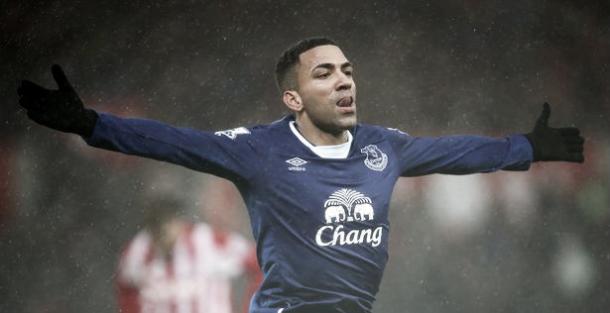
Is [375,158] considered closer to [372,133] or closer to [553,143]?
[372,133]

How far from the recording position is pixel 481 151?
9.46 ft

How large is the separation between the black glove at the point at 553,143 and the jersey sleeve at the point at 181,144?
3.75 ft

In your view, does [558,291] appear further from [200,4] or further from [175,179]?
[200,4]

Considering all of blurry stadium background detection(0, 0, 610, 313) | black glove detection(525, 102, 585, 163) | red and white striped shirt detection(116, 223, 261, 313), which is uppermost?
black glove detection(525, 102, 585, 163)

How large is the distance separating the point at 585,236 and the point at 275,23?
2.43m

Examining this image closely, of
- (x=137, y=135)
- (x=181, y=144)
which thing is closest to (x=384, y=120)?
(x=181, y=144)

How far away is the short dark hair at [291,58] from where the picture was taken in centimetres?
279

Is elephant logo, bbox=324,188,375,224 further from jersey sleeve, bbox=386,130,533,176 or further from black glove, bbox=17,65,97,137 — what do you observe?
black glove, bbox=17,65,97,137

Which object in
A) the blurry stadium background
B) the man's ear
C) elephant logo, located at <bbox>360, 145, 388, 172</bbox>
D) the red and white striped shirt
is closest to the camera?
elephant logo, located at <bbox>360, 145, 388, 172</bbox>

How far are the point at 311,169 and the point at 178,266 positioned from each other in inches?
97.4

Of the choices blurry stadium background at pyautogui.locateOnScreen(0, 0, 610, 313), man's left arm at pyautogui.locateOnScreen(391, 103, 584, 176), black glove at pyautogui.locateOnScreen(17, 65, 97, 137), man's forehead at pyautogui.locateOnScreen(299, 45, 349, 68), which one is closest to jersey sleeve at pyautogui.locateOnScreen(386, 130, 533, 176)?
man's left arm at pyautogui.locateOnScreen(391, 103, 584, 176)

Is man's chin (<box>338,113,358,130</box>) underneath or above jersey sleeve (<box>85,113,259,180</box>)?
above

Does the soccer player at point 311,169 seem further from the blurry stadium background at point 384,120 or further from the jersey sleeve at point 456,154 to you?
the blurry stadium background at point 384,120

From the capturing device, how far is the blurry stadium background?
4891mm
